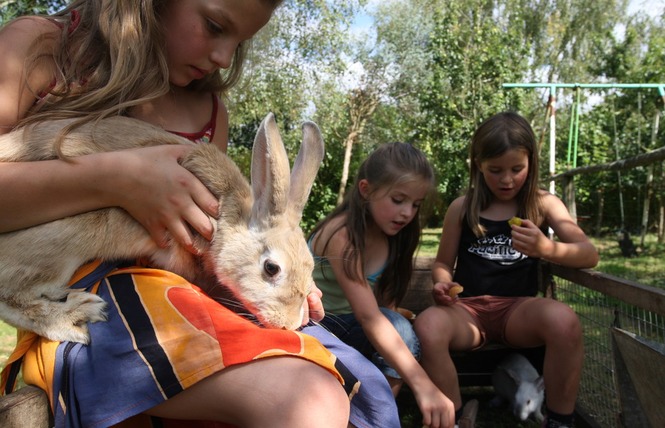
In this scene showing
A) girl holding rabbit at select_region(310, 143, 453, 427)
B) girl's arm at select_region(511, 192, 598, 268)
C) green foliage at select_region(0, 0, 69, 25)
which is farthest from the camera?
green foliage at select_region(0, 0, 69, 25)

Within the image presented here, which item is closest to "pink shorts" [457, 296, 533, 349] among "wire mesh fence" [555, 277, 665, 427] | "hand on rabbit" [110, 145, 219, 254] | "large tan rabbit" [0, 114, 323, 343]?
"wire mesh fence" [555, 277, 665, 427]

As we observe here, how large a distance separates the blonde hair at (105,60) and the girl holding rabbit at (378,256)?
4.14 feet

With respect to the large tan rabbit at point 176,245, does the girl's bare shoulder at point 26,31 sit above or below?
above

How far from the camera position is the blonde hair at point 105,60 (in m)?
1.74

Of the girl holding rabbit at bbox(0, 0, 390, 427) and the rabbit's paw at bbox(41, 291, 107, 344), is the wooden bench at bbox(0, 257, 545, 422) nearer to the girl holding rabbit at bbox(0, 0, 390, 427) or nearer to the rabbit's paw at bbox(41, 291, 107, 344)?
the girl holding rabbit at bbox(0, 0, 390, 427)

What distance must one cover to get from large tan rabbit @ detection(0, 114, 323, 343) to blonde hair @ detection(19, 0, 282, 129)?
0.07 m

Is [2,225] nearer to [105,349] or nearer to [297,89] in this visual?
[105,349]

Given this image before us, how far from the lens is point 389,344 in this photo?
2561mm

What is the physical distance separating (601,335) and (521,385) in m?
0.60

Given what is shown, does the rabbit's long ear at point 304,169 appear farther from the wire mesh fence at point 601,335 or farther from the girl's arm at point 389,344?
the wire mesh fence at point 601,335

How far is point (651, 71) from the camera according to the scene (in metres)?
17.2

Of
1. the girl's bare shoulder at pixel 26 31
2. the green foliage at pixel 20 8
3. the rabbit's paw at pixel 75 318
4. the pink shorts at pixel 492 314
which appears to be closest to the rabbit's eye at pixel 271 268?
the rabbit's paw at pixel 75 318

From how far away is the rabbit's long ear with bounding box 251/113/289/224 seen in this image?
1850 millimetres

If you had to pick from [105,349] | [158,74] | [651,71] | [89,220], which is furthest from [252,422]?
[651,71]
